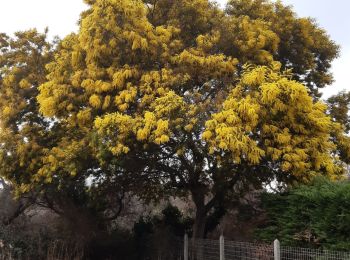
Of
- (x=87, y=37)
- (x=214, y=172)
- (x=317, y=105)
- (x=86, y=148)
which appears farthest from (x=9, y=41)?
(x=317, y=105)

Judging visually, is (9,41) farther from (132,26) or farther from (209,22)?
(209,22)

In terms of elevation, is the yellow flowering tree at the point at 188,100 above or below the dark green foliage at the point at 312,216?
above

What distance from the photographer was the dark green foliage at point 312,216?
9.53 meters

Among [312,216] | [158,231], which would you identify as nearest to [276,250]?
[312,216]

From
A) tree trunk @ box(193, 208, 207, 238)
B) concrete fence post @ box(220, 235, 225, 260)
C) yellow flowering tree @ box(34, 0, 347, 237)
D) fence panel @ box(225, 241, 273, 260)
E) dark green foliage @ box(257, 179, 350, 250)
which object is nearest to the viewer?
dark green foliage @ box(257, 179, 350, 250)

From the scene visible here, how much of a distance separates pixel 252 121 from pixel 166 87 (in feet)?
8.73

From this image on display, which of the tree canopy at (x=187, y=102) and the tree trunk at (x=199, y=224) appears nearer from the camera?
the tree canopy at (x=187, y=102)

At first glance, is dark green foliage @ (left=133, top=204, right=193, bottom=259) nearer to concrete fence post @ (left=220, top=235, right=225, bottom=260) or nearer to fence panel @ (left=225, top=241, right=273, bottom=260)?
concrete fence post @ (left=220, top=235, right=225, bottom=260)

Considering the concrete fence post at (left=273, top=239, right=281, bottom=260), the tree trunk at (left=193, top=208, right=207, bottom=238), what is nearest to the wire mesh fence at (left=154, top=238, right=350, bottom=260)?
the concrete fence post at (left=273, top=239, right=281, bottom=260)

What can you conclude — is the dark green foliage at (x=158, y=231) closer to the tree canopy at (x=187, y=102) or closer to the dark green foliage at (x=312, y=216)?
the tree canopy at (x=187, y=102)

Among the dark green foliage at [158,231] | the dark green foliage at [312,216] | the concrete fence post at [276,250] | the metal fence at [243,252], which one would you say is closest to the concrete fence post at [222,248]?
the metal fence at [243,252]

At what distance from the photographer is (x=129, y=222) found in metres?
20.6

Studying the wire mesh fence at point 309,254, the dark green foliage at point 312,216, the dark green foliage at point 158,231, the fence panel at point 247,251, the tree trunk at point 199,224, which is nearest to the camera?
the wire mesh fence at point 309,254

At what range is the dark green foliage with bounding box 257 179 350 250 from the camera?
9.53 m
